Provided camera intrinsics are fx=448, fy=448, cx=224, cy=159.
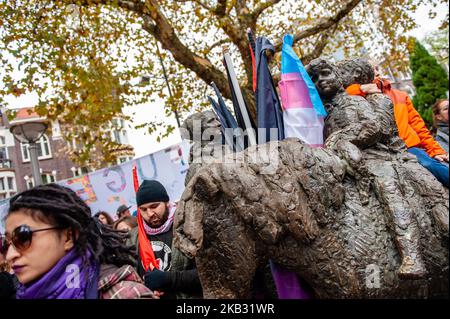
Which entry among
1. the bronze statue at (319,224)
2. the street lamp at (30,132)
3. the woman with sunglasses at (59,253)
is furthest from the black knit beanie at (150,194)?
the street lamp at (30,132)

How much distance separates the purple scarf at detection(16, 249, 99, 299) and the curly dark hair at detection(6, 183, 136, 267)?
71 mm

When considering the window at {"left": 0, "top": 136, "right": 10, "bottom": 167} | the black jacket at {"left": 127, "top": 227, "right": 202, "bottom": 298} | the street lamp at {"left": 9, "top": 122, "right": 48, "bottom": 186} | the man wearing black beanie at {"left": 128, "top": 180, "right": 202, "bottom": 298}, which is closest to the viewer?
the black jacket at {"left": 127, "top": 227, "right": 202, "bottom": 298}

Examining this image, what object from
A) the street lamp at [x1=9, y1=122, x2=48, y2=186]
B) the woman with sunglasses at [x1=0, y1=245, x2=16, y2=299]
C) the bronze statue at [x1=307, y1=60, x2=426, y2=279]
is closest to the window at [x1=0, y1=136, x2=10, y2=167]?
the street lamp at [x1=9, y1=122, x2=48, y2=186]

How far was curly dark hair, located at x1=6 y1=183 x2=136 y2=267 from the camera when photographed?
1.97m

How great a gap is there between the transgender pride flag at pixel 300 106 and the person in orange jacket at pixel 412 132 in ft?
1.15

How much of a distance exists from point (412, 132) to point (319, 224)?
4.86ft

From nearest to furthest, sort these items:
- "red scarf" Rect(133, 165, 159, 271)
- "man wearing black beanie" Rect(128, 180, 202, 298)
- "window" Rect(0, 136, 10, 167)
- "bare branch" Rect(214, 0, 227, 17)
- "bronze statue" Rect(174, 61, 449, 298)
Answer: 1. "bronze statue" Rect(174, 61, 449, 298)
2. "man wearing black beanie" Rect(128, 180, 202, 298)
3. "red scarf" Rect(133, 165, 159, 271)
4. "bare branch" Rect(214, 0, 227, 17)
5. "window" Rect(0, 136, 10, 167)

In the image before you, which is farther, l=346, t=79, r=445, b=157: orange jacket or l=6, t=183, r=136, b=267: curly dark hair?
l=346, t=79, r=445, b=157: orange jacket

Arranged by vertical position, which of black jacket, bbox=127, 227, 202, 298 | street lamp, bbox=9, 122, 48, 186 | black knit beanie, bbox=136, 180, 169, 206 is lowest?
black jacket, bbox=127, 227, 202, 298

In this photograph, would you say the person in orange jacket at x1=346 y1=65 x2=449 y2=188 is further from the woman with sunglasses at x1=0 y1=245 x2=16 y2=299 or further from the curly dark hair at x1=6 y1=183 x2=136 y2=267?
the woman with sunglasses at x1=0 y1=245 x2=16 y2=299

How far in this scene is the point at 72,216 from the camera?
2.02 metres

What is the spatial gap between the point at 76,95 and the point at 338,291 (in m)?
8.87

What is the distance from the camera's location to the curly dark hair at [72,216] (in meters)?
1.97

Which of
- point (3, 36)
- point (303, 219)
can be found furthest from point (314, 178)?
point (3, 36)
